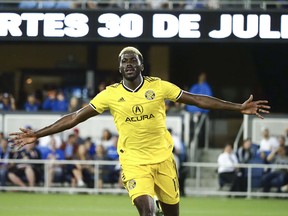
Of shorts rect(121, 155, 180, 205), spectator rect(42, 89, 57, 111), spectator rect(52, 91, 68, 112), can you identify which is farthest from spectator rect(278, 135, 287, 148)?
shorts rect(121, 155, 180, 205)

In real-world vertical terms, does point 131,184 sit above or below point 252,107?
below

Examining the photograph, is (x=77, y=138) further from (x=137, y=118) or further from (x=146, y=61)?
(x=137, y=118)

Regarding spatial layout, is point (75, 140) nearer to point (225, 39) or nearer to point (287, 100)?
point (225, 39)

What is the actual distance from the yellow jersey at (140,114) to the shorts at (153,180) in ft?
0.25

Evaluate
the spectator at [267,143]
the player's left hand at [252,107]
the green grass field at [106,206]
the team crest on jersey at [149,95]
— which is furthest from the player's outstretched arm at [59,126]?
the spectator at [267,143]

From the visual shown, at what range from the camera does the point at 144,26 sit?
21625 mm

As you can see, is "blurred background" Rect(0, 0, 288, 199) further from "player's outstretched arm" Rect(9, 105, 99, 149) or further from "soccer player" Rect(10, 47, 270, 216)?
"player's outstretched arm" Rect(9, 105, 99, 149)

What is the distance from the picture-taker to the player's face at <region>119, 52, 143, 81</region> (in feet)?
32.5

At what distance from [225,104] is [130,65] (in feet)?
3.51

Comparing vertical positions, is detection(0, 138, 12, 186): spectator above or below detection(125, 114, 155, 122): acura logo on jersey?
below

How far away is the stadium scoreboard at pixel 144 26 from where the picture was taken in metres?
21.3

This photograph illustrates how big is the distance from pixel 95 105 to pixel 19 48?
17.8m

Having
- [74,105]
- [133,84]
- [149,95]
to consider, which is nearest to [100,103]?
[133,84]

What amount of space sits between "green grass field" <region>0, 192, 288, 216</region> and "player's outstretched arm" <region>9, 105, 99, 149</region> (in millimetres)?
5504
